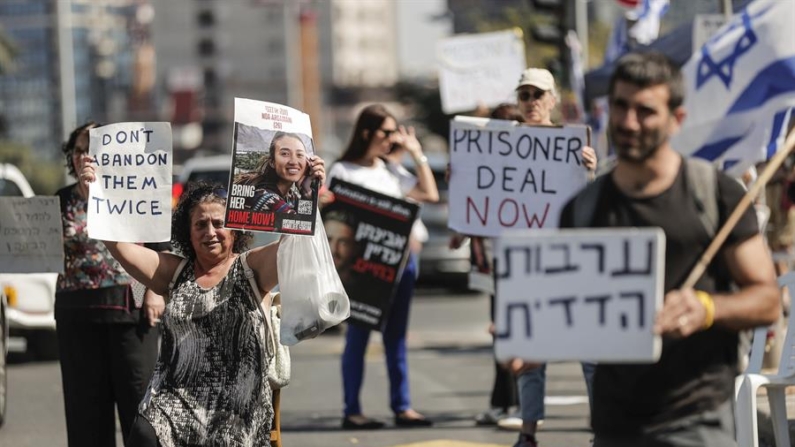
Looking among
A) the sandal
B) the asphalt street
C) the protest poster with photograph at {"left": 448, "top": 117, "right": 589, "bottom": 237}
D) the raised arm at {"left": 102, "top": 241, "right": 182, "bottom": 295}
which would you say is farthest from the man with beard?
the sandal

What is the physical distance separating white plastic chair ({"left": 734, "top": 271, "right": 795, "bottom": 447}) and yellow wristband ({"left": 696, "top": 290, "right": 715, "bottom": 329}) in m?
2.91

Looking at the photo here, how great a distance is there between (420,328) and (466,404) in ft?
22.3

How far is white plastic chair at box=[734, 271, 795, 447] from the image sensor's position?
22.9ft

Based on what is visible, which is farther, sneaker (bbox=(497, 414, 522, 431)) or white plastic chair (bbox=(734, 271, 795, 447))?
sneaker (bbox=(497, 414, 522, 431))

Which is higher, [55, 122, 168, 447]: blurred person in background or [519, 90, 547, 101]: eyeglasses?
[519, 90, 547, 101]: eyeglasses

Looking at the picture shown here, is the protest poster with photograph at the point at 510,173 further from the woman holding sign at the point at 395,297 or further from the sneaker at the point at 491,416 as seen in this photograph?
the sneaker at the point at 491,416

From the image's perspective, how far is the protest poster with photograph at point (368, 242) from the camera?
944cm

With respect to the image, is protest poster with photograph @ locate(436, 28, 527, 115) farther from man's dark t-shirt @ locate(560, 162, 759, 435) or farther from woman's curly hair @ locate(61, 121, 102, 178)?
man's dark t-shirt @ locate(560, 162, 759, 435)

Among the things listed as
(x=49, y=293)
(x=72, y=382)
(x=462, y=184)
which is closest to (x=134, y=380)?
(x=72, y=382)

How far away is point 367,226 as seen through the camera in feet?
31.4

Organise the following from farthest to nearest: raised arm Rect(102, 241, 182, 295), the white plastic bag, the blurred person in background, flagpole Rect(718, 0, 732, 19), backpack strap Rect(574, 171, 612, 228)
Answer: flagpole Rect(718, 0, 732, 19) < the blurred person in background < raised arm Rect(102, 241, 182, 295) < the white plastic bag < backpack strap Rect(574, 171, 612, 228)

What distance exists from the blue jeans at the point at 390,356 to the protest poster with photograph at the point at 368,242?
0.47 ft

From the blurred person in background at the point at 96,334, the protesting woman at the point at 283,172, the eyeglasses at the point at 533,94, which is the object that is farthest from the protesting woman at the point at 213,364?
the eyeglasses at the point at 533,94

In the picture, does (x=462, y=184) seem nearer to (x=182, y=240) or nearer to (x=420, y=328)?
(x=182, y=240)
